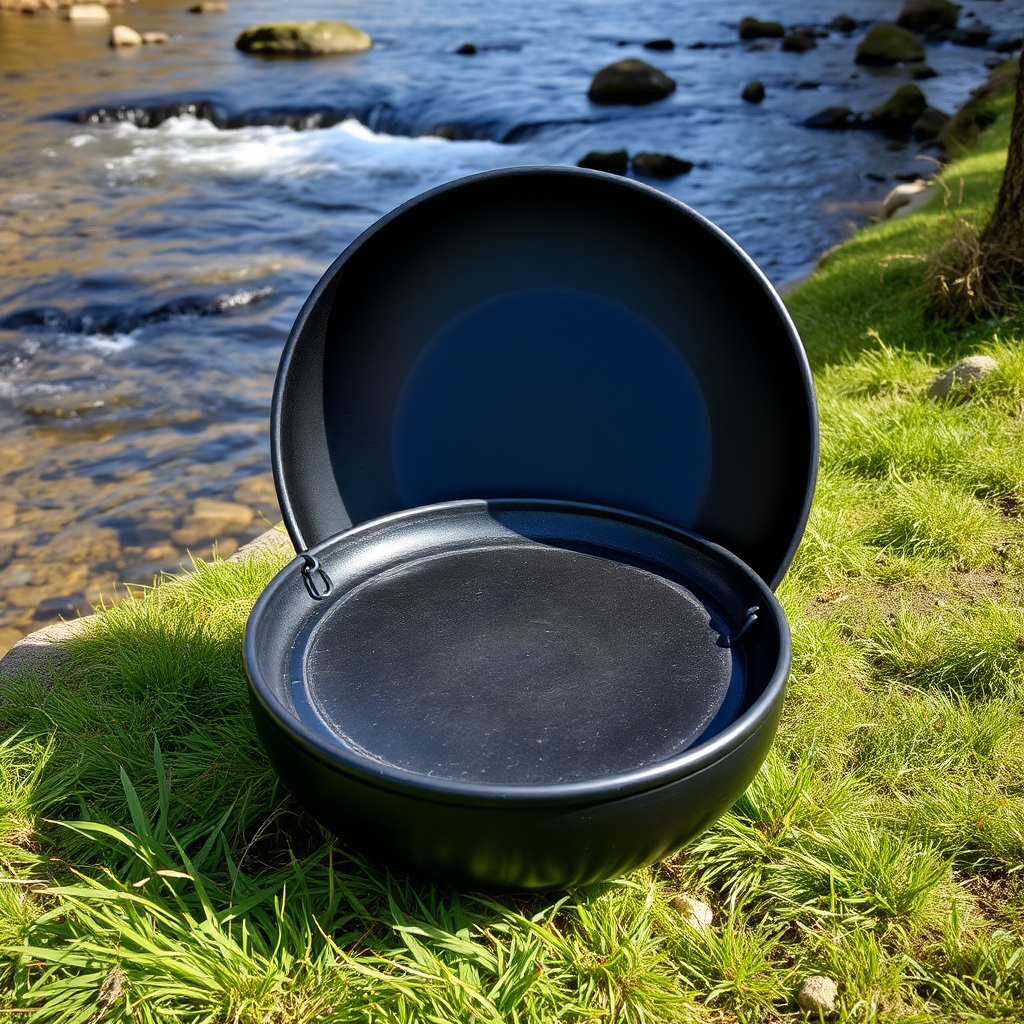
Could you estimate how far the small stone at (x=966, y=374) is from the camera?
369cm

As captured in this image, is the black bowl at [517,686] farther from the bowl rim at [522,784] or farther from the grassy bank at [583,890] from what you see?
the grassy bank at [583,890]

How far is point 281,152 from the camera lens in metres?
12.5

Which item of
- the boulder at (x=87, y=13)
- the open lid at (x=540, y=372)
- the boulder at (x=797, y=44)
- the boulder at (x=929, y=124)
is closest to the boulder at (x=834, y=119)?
the boulder at (x=929, y=124)

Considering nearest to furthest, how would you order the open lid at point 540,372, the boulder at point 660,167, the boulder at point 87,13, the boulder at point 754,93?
the open lid at point 540,372
the boulder at point 660,167
the boulder at point 754,93
the boulder at point 87,13

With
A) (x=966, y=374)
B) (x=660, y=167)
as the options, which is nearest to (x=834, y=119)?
(x=660, y=167)

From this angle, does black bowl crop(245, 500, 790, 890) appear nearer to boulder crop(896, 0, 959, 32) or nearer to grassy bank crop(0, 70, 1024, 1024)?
grassy bank crop(0, 70, 1024, 1024)

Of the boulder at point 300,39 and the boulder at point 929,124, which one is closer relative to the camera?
the boulder at point 929,124

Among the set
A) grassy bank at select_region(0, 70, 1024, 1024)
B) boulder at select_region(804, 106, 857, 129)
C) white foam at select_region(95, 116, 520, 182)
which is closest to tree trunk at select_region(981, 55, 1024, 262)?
grassy bank at select_region(0, 70, 1024, 1024)

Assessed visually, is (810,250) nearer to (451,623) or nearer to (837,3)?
(451,623)

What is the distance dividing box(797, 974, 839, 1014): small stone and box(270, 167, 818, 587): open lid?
2.72 feet

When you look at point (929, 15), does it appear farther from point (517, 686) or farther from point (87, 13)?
point (517, 686)

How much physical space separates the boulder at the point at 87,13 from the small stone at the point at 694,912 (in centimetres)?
2361

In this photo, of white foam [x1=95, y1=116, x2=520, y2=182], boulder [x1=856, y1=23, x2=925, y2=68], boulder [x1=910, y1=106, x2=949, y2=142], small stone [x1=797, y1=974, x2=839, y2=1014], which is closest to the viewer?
small stone [x1=797, y1=974, x2=839, y2=1014]

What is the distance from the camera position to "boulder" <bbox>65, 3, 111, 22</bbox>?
2053 cm
